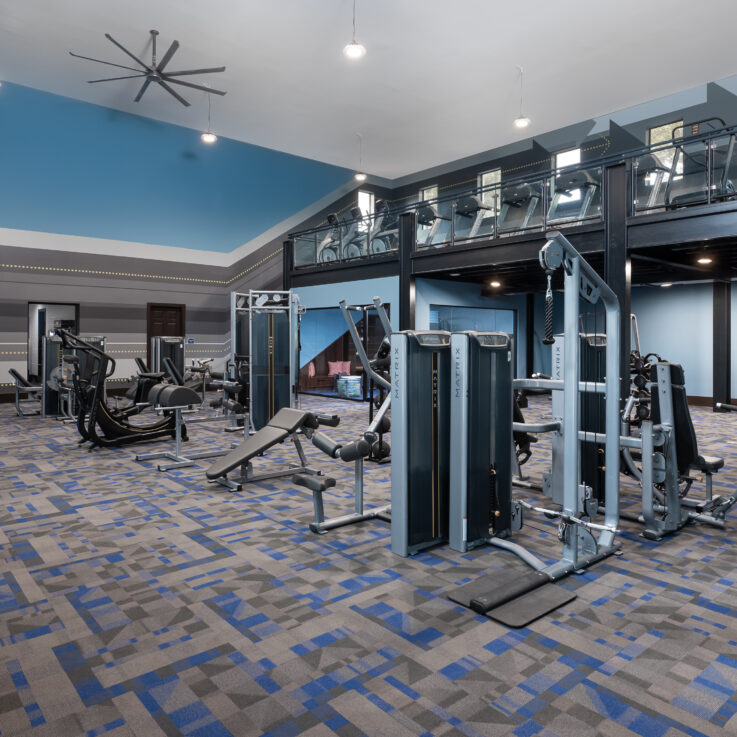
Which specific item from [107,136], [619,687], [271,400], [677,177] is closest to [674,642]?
[619,687]

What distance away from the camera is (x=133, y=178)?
12.9 m

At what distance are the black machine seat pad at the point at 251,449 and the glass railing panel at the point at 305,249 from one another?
8216 millimetres

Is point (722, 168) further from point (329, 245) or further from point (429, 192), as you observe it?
point (429, 192)

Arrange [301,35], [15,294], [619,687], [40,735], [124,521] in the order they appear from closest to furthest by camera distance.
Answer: [40,735]
[619,687]
[124,521]
[301,35]
[15,294]

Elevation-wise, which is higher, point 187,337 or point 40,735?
point 187,337

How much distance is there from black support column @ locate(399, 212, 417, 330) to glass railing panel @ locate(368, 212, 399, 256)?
30 centimetres

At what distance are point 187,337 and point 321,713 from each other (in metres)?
13.0

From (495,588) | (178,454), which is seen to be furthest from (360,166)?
(495,588)

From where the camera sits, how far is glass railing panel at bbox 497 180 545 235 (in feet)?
27.2

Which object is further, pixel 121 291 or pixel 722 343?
pixel 121 291

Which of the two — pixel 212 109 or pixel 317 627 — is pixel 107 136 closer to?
pixel 212 109

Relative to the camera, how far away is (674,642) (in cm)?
238

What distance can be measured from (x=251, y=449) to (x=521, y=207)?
6066 mm

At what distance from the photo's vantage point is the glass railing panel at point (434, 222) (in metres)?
9.59
